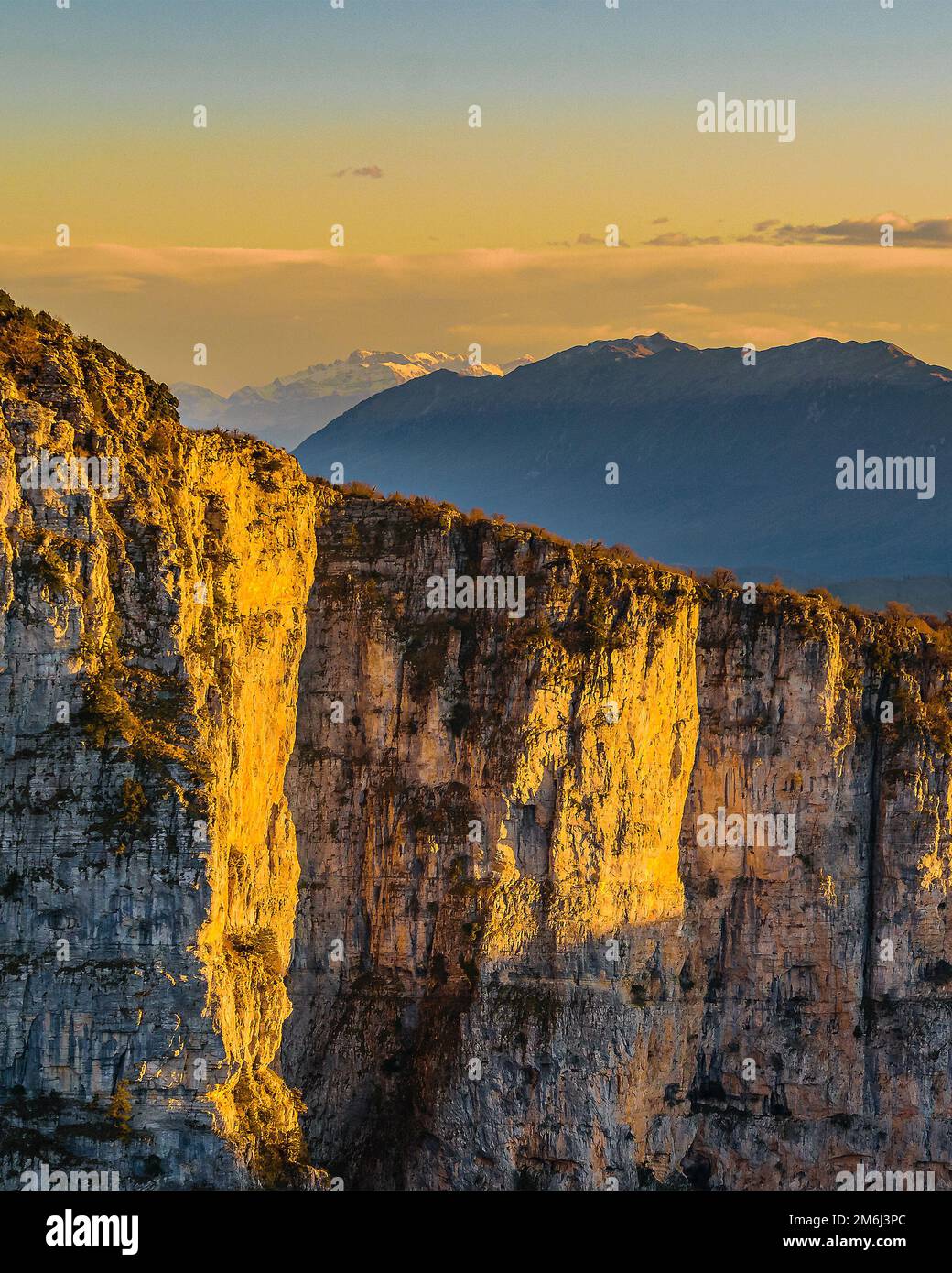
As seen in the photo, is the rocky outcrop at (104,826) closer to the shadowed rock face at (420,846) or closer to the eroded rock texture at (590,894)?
the shadowed rock face at (420,846)

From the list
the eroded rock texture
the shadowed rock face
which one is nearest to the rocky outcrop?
the shadowed rock face

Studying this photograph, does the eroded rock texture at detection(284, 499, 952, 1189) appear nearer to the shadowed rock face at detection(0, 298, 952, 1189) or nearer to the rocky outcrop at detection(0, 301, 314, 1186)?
the shadowed rock face at detection(0, 298, 952, 1189)

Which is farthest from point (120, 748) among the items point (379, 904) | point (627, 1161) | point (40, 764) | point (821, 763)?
point (821, 763)

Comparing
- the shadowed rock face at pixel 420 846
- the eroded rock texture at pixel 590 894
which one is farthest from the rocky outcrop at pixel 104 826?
the eroded rock texture at pixel 590 894

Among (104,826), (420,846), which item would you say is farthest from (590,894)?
(104,826)

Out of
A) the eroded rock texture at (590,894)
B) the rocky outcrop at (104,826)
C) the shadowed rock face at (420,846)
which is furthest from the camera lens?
the eroded rock texture at (590,894)

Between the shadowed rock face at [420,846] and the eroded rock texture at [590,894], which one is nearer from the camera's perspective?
the shadowed rock face at [420,846]

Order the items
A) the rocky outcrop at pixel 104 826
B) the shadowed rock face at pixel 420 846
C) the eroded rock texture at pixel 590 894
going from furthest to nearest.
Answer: the eroded rock texture at pixel 590 894, the shadowed rock face at pixel 420 846, the rocky outcrop at pixel 104 826

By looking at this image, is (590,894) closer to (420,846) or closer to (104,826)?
(420,846)
